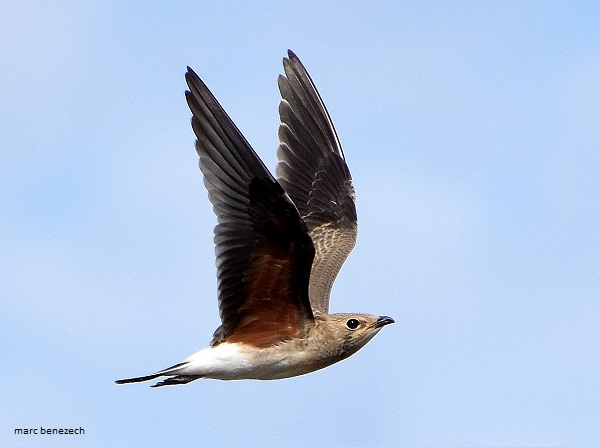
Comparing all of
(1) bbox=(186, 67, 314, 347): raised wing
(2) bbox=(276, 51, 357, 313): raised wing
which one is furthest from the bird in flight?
(2) bbox=(276, 51, 357, 313): raised wing

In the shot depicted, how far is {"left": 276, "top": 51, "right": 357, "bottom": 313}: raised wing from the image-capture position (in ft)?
53.7

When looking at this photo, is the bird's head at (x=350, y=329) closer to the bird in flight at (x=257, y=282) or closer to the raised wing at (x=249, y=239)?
the bird in flight at (x=257, y=282)

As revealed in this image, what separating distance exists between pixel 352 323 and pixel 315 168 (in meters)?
3.48

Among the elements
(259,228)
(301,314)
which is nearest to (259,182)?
(259,228)

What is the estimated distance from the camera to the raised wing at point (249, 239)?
12.4m

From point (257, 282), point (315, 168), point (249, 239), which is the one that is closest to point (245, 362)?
point (257, 282)

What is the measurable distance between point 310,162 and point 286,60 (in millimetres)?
1412

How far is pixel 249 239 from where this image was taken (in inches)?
509

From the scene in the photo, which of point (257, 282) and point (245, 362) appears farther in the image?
point (245, 362)

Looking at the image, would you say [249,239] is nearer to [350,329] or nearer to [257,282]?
[257,282]

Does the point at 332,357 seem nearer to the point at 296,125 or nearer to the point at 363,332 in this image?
the point at 363,332

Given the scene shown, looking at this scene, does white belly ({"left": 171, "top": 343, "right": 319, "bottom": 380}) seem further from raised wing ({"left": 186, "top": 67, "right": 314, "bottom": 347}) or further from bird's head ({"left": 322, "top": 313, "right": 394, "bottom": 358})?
bird's head ({"left": 322, "top": 313, "right": 394, "bottom": 358})

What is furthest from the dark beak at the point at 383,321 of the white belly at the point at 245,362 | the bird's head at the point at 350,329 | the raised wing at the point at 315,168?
the raised wing at the point at 315,168

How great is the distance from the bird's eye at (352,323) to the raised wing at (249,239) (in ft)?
1.37
